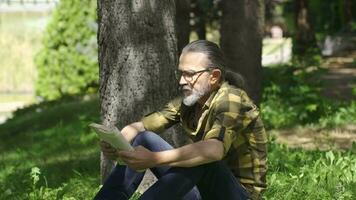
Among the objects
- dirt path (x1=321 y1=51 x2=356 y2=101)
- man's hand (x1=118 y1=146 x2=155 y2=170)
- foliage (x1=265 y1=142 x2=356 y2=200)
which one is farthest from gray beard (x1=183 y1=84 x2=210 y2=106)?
dirt path (x1=321 y1=51 x2=356 y2=101)

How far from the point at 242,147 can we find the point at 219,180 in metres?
0.28

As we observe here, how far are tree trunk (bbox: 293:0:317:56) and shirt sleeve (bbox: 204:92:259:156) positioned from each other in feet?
55.0

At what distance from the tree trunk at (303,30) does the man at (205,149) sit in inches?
653

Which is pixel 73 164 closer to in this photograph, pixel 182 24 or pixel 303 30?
pixel 182 24

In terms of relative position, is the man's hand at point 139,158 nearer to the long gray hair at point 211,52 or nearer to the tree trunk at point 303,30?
the long gray hair at point 211,52

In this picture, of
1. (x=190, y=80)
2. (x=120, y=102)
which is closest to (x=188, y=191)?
(x=190, y=80)

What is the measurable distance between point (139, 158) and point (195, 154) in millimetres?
309

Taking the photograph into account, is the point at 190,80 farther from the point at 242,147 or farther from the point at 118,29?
the point at 118,29

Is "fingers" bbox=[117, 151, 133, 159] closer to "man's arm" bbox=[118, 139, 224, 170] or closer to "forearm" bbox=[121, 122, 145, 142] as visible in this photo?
"man's arm" bbox=[118, 139, 224, 170]

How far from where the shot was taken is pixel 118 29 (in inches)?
224

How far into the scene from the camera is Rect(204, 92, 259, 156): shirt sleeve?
159 inches

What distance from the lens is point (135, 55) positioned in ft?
18.7

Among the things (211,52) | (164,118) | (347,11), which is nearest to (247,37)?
(164,118)

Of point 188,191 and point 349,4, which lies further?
point 349,4
